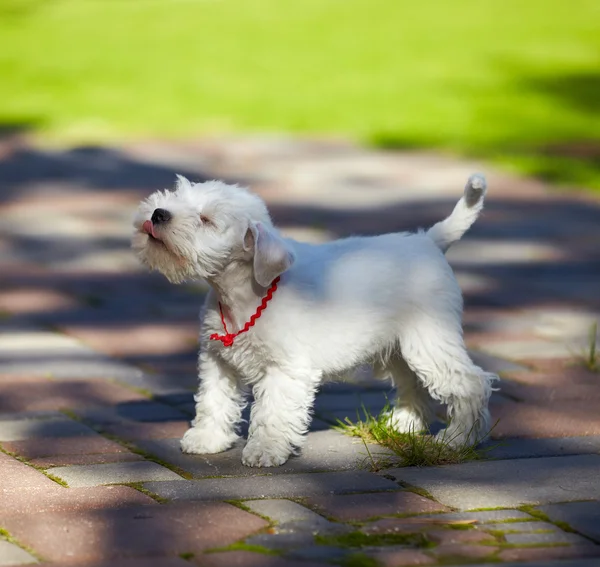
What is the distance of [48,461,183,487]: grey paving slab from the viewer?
13.7 feet

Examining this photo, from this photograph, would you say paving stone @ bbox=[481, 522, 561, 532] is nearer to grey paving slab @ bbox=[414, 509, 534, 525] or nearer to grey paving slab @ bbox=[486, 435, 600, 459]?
grey paving slab @ bbox=[414, 509, 534, 525]

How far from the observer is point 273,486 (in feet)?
13.4

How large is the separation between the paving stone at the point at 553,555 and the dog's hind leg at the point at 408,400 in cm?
150

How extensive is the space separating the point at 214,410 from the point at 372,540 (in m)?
1.29

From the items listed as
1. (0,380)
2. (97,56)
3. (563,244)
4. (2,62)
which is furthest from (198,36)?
(0,380)

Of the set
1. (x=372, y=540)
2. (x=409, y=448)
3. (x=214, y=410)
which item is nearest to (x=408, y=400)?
(x=409, y=448)

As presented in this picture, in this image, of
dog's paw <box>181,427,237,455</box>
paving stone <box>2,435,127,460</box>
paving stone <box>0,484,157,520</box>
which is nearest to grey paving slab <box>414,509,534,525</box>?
paving stone <box>0,484,157,520</box>

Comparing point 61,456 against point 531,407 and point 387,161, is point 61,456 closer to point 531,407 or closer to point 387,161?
point 531,407

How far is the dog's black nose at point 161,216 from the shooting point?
14.1 ft

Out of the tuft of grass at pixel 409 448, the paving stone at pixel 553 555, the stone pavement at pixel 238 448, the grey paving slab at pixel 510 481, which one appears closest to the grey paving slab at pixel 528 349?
the stone pavement at pixel 238 448

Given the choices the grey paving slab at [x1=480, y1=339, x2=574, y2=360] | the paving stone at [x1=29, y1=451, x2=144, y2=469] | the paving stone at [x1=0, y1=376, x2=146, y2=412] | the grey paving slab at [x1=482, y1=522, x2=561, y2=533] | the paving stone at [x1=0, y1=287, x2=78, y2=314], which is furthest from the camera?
the paving stone at [x1=0, y1=287, x2=78, y2=314]

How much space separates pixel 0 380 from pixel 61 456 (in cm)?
130

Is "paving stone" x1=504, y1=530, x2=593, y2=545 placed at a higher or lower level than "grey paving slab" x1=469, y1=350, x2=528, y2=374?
lower

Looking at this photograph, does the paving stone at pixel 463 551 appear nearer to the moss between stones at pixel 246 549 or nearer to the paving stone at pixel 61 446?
the moss between stones at pixel 246 549
